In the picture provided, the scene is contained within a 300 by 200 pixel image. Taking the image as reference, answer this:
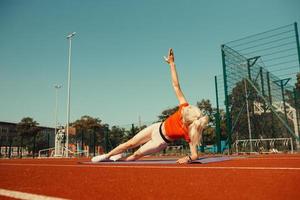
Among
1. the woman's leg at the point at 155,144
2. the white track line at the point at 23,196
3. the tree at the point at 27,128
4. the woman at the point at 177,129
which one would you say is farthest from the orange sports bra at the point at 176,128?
the tree at the point at 27,128

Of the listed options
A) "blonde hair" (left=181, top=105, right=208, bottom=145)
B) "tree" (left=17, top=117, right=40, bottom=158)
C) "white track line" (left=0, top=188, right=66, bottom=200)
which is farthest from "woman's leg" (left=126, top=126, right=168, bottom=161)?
"tree" (left=17, top=117, right=40, bottom=158)

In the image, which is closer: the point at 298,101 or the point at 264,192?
the point at 264,192

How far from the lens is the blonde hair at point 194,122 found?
184 inches

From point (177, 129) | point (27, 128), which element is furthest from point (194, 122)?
point (27, 128)

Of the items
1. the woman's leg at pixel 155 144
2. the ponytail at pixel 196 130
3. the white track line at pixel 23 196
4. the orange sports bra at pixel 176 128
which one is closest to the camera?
the white track line at pixel 23 196

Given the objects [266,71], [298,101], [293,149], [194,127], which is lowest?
[293,149]

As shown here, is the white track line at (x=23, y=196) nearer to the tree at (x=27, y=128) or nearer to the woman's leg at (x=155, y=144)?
the woman's leg at (x=155, y=144)

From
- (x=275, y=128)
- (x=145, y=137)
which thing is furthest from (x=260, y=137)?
(x=145, y=137)

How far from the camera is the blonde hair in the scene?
4.68 m

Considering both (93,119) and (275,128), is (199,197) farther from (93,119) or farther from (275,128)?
(93,119)

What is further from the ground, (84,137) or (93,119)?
(93,119)

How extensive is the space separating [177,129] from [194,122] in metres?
0.43

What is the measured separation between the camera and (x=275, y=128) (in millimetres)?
13289

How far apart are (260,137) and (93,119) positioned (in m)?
33.2
